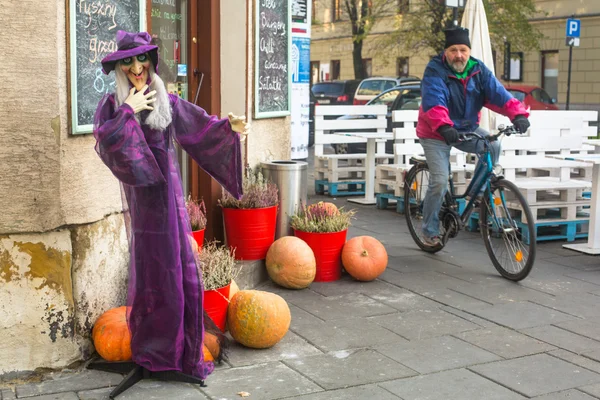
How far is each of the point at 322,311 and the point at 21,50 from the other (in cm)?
265

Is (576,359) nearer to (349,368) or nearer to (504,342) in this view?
(504,342)

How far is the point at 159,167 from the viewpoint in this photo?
14.3ft

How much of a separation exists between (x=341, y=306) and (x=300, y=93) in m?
5.90

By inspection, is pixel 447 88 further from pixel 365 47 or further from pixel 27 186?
pixel 365 47

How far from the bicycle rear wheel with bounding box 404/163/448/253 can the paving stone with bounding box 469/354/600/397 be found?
3.05m

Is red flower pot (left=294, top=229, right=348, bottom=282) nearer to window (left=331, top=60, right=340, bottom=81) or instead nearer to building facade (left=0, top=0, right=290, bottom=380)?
building facade (left=0, top=0, right=290, bottom=380)

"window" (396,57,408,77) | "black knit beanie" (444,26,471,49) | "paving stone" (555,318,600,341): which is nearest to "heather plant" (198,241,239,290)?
"paving stone" (555,318,600,341)

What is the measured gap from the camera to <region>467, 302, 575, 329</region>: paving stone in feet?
18.6

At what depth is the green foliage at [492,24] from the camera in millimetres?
29016

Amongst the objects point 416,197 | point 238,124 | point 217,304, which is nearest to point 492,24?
point 416,197

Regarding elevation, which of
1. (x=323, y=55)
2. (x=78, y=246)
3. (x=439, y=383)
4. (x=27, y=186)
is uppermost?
(x=323, y=55)

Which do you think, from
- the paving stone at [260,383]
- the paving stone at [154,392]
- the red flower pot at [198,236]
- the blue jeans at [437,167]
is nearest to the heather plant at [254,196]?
the red flower pot at [198,236]

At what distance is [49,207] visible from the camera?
454 cm

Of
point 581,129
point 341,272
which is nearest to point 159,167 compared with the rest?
point 341,272
